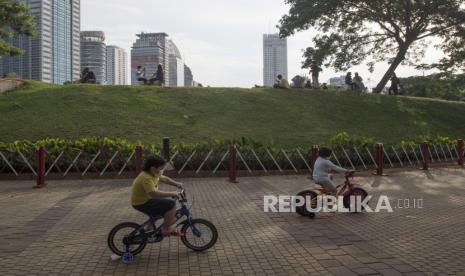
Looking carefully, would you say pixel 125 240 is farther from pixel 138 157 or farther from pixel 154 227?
pixel 138 157

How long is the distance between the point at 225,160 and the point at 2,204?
6864mm

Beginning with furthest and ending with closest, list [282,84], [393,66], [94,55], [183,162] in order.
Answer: [94,55] < [393,66] < [282,84] < [183,162]

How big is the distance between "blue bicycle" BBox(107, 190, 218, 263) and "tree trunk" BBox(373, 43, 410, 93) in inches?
1115

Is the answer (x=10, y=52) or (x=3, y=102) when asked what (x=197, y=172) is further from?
(x=3, y=102)

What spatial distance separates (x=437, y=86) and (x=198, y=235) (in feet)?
137

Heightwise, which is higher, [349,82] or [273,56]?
[273,56]

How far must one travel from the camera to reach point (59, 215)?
923cm

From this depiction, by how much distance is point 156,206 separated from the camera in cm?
632

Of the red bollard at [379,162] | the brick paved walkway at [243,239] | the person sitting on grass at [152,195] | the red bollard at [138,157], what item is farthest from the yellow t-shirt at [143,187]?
the red bollard at [379,162]

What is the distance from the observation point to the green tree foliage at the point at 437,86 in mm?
34528

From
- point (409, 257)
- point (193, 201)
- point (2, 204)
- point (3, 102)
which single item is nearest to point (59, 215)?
point (2, 204)

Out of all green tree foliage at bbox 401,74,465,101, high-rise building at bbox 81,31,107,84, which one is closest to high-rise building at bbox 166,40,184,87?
high-rise building at bbox 81,31,107,84

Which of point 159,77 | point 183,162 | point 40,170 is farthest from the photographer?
point 159,77

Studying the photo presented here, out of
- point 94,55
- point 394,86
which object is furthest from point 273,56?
point 394,86
